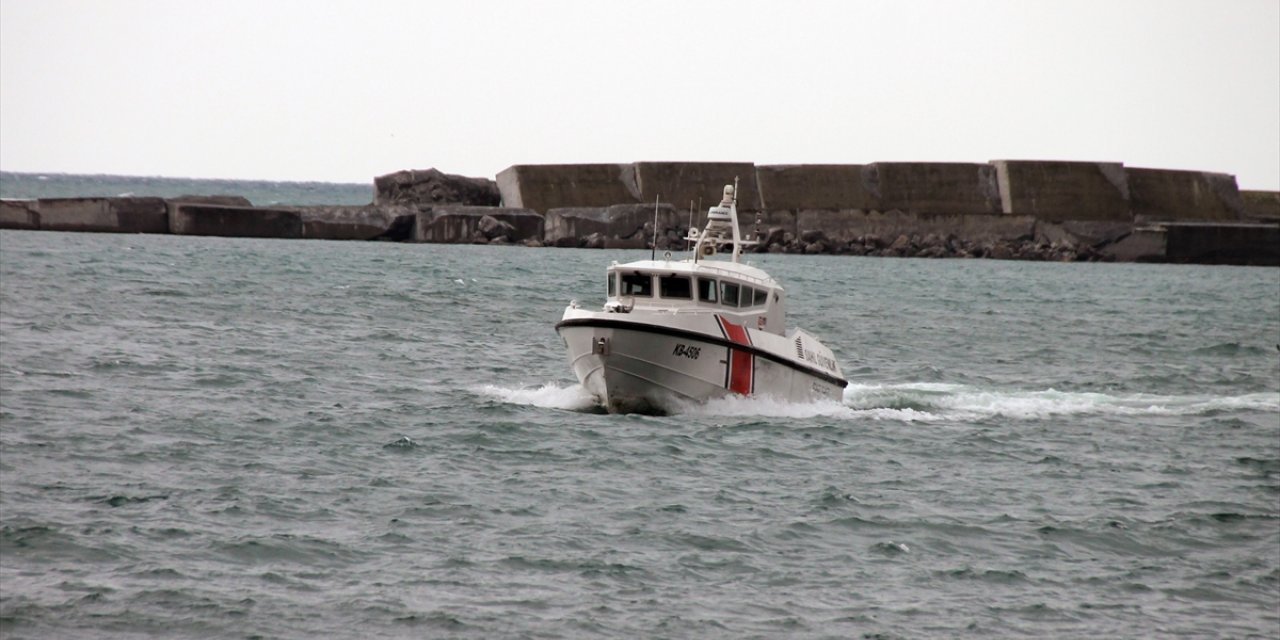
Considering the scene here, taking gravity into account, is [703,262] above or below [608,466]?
above

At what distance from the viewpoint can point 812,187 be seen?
7269 cm

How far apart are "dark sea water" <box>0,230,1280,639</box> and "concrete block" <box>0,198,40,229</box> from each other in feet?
110

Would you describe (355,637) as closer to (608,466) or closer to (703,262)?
(608,466)

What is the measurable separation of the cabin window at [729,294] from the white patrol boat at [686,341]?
13mm

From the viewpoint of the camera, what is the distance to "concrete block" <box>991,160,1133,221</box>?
74000mm

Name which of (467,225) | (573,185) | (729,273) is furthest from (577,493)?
(573,185)

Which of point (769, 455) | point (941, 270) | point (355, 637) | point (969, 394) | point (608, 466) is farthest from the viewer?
point (941, 270)

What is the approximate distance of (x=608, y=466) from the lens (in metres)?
15.8

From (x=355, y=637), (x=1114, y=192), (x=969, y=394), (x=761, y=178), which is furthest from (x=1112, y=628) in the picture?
(x=1114, y=192)

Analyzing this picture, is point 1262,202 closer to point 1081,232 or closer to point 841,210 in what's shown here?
point 1081,232

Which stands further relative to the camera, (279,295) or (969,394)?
(279,295)

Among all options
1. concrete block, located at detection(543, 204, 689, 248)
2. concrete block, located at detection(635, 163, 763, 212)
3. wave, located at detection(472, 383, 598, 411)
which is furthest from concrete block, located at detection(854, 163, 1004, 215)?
wave, located at detection(472, 383, 598, 411)

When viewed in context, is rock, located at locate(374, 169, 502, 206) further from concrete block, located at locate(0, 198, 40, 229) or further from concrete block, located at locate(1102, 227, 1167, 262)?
concrete block, located at locate(1102, 227, 1167, 262)

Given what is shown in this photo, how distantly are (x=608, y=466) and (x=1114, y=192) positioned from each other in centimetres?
6468
